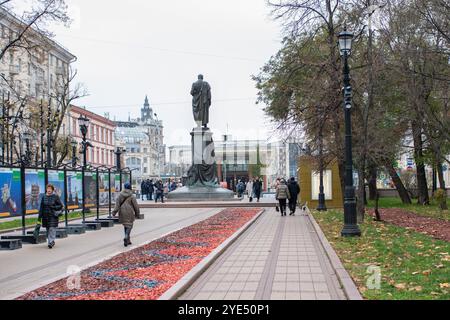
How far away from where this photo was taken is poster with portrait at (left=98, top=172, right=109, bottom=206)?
75.4ft

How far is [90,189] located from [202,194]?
15726 millimetres

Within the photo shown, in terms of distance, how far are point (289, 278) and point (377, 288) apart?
5.49ft

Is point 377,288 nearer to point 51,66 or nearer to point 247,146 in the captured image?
point 51,66

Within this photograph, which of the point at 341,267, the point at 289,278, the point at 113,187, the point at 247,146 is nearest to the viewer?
the point at 289,278

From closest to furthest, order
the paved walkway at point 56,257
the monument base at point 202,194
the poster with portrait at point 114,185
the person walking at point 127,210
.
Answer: the paved walkway at point 56,257 < the person walking at point 127,210 < the poster with portrait at point 114,185 < the monument base at point 202,194

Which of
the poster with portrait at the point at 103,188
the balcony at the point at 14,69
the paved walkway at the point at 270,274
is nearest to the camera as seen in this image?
the paved walkway at the point at 270,274

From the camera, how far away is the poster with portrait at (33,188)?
15914 millimetres

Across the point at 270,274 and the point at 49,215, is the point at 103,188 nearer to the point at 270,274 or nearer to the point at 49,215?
the point at 49,215

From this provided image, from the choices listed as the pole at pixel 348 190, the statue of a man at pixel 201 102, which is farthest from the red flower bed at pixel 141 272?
the statue of a man at pixel 201 102

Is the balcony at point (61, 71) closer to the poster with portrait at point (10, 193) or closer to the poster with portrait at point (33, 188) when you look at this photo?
the poster with portrait at point (33, 188)

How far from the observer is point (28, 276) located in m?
10.3

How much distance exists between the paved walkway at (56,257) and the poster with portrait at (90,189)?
6.20ft

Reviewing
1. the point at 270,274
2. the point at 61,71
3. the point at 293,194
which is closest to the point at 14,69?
the point at 61,71
